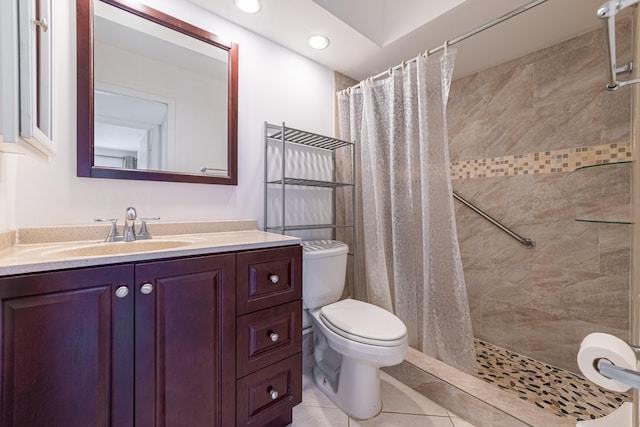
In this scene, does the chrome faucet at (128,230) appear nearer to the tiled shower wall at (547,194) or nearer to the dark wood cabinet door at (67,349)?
the dark wood cabinet door at (67,349)

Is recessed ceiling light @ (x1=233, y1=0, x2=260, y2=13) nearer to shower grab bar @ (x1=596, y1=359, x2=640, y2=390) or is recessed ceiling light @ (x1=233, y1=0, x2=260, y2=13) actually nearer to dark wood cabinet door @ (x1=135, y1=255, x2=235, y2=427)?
dark wood cabinet door @ (x1=135, y1=255, x2=235, y2=427)

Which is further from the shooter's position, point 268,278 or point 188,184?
point 188,184

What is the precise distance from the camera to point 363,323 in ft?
4.21

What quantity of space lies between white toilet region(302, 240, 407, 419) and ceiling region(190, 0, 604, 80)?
1.30 meters

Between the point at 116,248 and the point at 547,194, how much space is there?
2463mm

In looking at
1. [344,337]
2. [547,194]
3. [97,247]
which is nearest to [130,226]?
[97,247]

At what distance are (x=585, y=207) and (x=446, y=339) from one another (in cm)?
119

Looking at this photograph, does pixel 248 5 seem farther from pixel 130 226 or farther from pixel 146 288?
pixel 146 288

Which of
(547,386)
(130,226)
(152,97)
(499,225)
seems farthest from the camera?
(499,225)

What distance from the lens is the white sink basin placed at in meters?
0.94

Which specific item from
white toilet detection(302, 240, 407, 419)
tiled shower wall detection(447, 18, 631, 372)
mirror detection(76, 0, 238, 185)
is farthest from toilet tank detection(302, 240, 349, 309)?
tiled shower wall detection(447, 18, 631, 372)

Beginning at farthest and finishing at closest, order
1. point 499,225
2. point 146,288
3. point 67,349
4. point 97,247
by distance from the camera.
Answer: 1. point 499,225
2. point 97,247
3. point 146,288
4. point 67,349

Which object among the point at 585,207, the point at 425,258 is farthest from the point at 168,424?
the point at 585,207

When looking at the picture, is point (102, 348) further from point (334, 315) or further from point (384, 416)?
point (384, 416)
